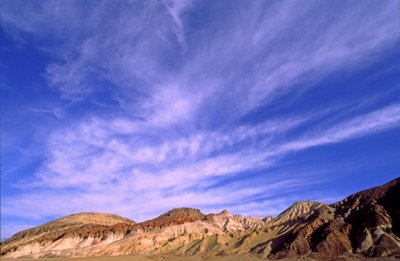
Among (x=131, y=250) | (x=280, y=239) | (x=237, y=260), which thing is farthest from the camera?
(x=131, y=250)

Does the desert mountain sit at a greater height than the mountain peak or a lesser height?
lesser

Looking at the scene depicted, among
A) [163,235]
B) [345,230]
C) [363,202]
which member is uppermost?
[163,235]

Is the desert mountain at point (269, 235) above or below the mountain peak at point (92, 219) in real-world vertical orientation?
below

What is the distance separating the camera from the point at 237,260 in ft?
211

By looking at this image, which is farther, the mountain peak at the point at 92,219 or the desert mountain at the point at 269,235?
the mountain peak at the point at 92,219

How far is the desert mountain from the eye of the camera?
2202 inches

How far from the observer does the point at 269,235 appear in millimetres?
75375

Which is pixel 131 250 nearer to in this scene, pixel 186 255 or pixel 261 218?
pixel 186 255

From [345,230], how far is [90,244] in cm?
7568

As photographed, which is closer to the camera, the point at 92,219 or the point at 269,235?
the point at 269,235

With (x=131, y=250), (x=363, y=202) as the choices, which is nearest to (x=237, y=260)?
(x=363, y=202)

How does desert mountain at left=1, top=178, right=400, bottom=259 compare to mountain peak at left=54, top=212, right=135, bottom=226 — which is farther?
mountain peak at left=54, top=212, right=135, bottom=226

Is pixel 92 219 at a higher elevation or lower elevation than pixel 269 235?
higher

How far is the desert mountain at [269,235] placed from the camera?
55938mm
